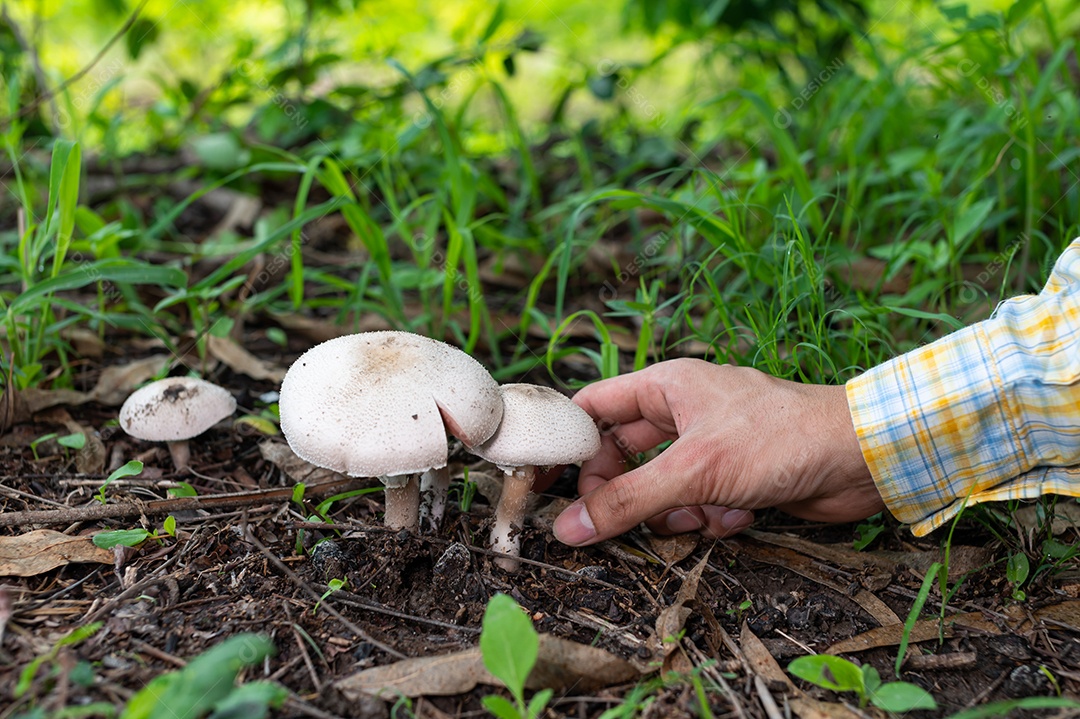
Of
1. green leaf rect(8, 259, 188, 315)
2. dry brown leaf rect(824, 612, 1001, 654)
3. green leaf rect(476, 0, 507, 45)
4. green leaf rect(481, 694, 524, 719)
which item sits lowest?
dry brown leaf rect(824, 612, 1001, 654)

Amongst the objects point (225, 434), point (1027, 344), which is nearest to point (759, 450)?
point (1027, 344)

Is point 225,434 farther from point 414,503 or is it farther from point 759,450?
point 759,450

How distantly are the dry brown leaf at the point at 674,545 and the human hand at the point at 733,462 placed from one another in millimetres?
45

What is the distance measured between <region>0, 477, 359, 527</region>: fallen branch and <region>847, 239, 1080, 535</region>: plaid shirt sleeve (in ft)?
5.20

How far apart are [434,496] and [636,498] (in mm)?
618

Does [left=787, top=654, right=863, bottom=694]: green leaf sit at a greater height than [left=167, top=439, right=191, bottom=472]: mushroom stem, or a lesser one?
greater

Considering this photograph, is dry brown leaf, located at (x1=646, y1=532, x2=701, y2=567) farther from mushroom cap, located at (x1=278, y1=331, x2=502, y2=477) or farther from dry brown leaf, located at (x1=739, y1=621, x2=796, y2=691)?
mushroom cap, located at (x1=278, y1=331, x2=502, y2=477)

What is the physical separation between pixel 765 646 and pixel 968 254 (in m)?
2.49

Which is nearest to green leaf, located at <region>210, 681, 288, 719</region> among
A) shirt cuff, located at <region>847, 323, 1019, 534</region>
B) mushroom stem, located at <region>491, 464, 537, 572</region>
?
mushroom stem, located at <region>491, 464, 537, 572</region>

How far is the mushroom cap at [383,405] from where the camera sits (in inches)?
72.3

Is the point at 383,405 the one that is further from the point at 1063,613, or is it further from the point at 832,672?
the point at 1063,613

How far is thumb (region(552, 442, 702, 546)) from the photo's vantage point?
79.7 inches

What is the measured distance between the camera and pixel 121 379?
9.61ft

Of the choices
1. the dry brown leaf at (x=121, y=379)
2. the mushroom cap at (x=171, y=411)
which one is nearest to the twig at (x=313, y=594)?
the mushroom cap at (x=171, y=411)
